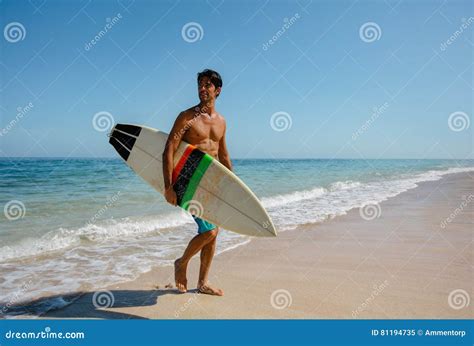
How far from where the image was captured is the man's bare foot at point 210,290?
3307mm

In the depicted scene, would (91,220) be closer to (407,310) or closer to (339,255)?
(339,255)

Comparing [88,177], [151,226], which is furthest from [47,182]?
[151,226]

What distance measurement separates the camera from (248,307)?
10.1 feet

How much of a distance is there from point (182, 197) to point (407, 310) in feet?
6.55

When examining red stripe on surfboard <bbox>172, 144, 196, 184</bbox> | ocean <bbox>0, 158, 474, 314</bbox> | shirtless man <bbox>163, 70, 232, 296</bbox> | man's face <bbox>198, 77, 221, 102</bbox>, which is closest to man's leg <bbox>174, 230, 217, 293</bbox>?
shirtless man <bbox>163, 70, 232, 296</bbox>

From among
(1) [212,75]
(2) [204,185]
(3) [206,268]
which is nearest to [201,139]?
(2) [204,185]

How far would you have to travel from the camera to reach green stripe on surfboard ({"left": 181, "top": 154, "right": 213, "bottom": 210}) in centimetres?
337

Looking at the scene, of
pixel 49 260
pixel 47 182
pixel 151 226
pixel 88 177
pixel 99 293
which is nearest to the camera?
pixel 99 293

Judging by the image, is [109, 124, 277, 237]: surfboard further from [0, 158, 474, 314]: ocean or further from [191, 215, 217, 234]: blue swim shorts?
[0, 158, 474, 314]: ocean

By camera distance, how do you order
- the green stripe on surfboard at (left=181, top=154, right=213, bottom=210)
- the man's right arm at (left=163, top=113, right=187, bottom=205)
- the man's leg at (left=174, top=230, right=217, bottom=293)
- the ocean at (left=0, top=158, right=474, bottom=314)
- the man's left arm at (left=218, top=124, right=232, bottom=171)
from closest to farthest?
1. the man's right arm at (left=163, top=113, right=187, bottom=205)
2. the man's leg at (left=174, top=230, right=217, bottom=293)
3. the green stripe on surfboard at (left=181, top=154, right=213, bottom=210)
4. the man's left arm at (left=218, top=124, right=232, bottom=171)
5. the ocean at (left=0, top=158, right=474, bottom=314)

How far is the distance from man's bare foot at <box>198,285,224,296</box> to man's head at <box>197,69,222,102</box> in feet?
5.18

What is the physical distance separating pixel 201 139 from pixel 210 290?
1282 mm

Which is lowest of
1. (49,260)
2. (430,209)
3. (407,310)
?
(49,260)

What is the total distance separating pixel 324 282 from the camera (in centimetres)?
357
